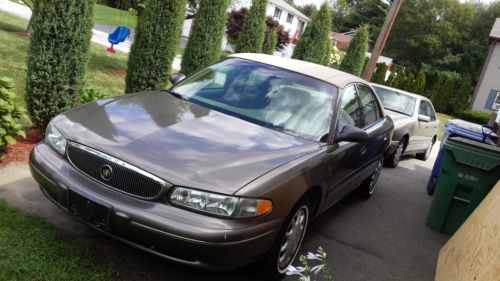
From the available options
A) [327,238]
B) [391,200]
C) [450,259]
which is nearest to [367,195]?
[391,200]

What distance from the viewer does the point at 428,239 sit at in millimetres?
5477

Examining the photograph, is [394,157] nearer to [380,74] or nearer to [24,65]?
[24,65]

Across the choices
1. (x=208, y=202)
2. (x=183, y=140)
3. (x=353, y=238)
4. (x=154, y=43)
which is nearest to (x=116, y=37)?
(x=154, y=43)

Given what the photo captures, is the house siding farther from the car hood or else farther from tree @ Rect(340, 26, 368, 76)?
the car hood

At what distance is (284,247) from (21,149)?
128 inches

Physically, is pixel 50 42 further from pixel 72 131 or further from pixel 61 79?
pixel 72 131

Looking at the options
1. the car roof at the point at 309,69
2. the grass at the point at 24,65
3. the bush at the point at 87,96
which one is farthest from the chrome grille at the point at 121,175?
the grass at the point at 24,65

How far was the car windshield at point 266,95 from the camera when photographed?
161 inches

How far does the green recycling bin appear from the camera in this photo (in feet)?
17.3

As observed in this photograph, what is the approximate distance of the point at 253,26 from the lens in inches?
436

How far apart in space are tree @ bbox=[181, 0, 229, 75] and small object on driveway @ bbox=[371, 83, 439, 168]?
3.26m

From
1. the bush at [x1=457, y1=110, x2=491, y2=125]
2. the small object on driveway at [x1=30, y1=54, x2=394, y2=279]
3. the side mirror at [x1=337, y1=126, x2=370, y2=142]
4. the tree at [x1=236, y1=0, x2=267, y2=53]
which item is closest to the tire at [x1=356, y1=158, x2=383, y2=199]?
the small object on driveway at [x1=30, y1=54, x2=394, y2=279]

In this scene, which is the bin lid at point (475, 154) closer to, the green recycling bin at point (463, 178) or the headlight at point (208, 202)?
the green recycling bin at point (463, 178)

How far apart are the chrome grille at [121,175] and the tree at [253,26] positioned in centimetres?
844
